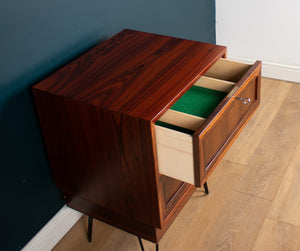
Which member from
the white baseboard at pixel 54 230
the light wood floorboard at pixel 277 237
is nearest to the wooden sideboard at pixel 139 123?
the white baseboard at pixel 54 230

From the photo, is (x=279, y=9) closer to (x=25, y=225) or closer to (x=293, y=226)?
(x=293, y=226)

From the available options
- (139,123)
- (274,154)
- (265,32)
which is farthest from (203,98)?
(265,32)

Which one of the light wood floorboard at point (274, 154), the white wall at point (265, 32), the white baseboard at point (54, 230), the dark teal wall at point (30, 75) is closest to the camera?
the dark teal wall at point (30, 75)

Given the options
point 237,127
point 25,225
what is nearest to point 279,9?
point 237,127

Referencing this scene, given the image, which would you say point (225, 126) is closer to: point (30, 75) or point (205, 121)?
point (205, 121)

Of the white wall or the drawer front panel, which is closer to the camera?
the drawer front panel

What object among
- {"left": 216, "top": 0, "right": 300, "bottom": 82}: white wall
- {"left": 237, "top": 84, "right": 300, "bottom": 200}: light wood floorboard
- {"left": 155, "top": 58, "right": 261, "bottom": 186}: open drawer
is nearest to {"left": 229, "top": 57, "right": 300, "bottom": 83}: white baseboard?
{"left": 216, "top": 0, "right": 300, "bottom": 82}: white wall

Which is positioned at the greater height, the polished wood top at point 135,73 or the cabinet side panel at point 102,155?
the polished wood top at point 135,73

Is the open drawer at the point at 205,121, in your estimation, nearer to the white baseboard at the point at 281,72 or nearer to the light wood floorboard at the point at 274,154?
the light wood floorboard at the point at 274,154

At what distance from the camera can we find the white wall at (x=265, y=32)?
2.25 m

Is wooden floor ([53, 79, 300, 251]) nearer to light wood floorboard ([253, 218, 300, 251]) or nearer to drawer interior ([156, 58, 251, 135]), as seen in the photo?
light wood floorboard ([253, 218, 300, 251])

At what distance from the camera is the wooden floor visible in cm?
155

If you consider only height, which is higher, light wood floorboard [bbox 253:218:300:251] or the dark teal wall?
the dark teal wall

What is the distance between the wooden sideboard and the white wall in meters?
0.93
